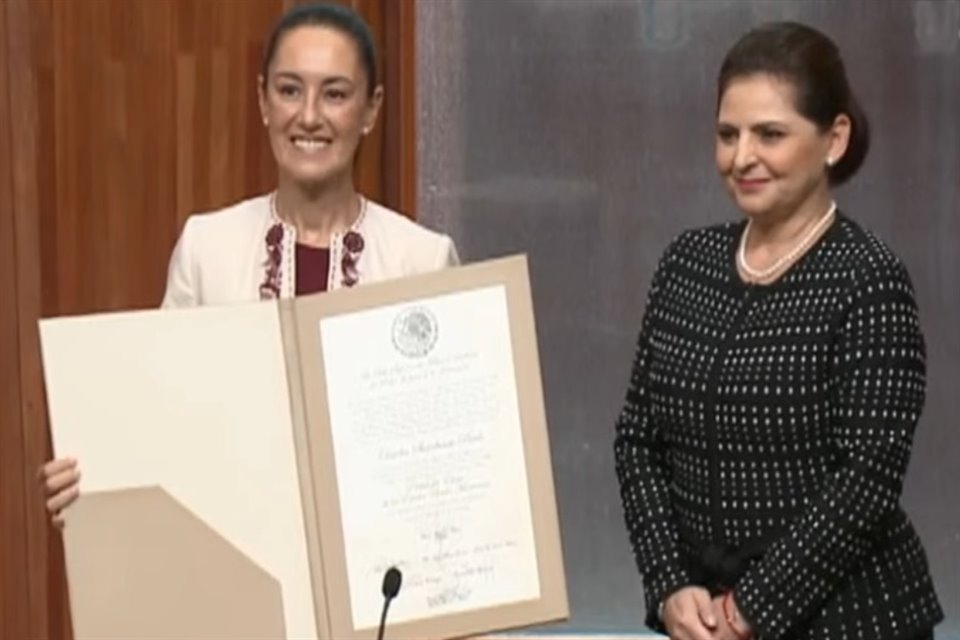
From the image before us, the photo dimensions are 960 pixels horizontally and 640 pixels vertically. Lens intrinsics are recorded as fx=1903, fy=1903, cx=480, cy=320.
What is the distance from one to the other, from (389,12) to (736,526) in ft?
4.34

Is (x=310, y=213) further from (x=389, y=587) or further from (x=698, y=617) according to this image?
(x=698, y=617)

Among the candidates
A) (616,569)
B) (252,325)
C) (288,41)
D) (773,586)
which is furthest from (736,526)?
(616,569)

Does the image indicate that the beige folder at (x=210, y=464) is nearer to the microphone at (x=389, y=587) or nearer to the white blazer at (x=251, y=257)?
the microphone at (x=389, y=587)

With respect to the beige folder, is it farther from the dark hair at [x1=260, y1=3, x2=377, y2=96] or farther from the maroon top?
the dark hair at [x1=260, y1=3, x2=377, y2=96]

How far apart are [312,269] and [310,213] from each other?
7 centimetres

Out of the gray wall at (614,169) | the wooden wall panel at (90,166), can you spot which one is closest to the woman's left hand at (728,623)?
the gray wall at (614,169)

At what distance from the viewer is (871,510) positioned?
2.03 m

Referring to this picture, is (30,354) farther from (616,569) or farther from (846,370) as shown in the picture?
Result: (846,370)

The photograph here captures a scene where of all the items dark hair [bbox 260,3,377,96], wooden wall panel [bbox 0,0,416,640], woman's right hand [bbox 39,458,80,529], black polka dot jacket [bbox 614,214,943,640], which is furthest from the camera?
wooden wall panel [bbox 0,0,416,640]

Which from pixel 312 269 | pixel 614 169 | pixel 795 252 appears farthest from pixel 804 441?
pixel 614 169

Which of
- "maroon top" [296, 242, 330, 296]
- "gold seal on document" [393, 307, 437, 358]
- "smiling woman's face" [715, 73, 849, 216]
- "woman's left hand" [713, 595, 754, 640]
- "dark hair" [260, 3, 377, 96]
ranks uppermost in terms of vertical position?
"dark hair" [260, 3, 377, 96]

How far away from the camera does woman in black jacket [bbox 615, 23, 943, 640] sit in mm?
2041

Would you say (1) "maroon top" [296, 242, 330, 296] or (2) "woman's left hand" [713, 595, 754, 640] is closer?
(2) "woman's left hand" [713, 595, 754, 640]

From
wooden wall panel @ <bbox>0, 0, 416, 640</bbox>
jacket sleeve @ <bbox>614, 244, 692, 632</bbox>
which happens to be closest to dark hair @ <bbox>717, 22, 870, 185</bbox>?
jacket sleeve @ <bbox>614, 244, 692, 632</bbox>
